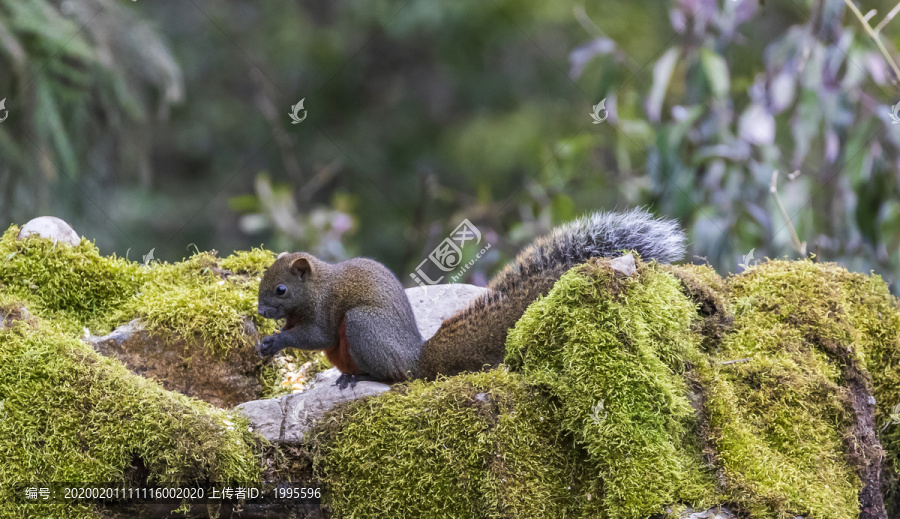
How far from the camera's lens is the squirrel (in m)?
2.93

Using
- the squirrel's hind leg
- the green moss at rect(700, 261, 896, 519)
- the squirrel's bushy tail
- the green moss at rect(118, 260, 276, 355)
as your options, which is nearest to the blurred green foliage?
the green moss at rect(700, 261, 896, 519)

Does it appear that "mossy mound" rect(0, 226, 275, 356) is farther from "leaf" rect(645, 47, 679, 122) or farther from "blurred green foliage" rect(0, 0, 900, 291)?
"leaf" rect(645, 47, 679, 122)

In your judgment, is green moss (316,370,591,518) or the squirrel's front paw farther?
the squirrel's front paw

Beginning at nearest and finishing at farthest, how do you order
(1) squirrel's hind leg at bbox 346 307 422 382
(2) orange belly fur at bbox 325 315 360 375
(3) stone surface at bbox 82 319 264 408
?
(1) squirrel's hind leg at bbox 346 307 422 382
(2) orange belly fur at bbox 325 315 360 375
(3) stone surface at bbox 82 319 264 408

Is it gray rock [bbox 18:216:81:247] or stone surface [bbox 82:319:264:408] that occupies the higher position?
gray rock [bbox 18:216:81:247]

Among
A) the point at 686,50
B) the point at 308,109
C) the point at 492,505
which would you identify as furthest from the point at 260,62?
the point at 492,505

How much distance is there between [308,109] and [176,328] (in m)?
7.83

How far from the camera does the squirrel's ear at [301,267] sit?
11.3ft

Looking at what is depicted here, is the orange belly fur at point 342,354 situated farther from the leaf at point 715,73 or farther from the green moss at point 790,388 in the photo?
the leaf at point 715,73

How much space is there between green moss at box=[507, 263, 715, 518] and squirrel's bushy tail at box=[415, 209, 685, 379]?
178 mm

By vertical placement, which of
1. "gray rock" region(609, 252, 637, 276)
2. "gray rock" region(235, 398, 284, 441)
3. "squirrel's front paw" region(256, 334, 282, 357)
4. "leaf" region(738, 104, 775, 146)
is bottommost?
"gray rock" region(235, 398, 284, 441)

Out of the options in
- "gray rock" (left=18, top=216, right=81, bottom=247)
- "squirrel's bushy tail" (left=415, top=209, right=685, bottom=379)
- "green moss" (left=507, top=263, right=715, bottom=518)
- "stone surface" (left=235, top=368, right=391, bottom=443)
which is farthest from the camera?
"gray rock" (left=18, top=216, right=81, bottom=247)

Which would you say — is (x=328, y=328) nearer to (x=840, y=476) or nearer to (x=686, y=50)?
(x=840, y=476)

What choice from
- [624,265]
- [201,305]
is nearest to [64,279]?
[201,305]
